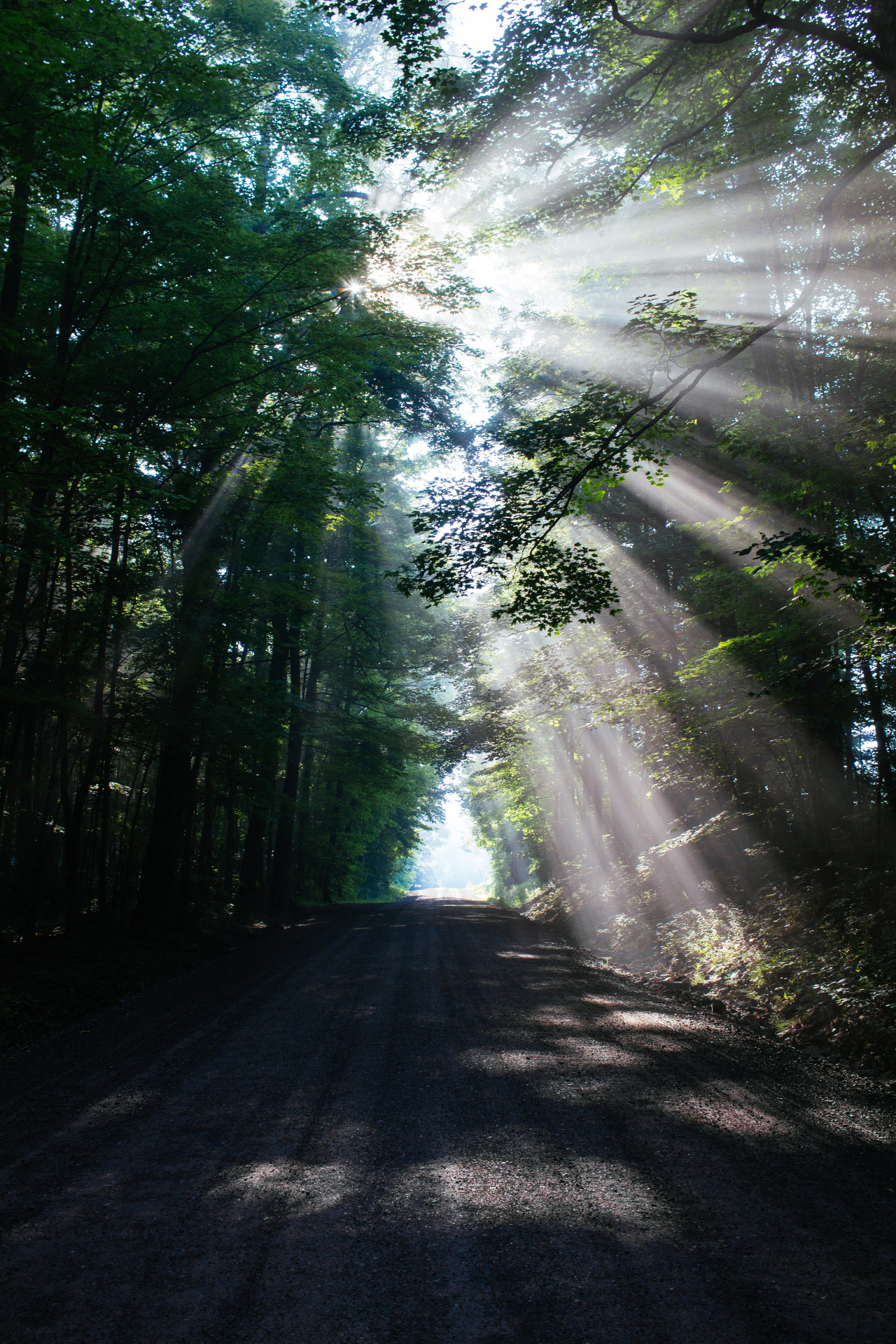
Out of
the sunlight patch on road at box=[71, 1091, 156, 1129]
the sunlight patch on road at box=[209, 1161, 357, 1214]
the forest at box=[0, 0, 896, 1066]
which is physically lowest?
the sunlight patch on road at box=[209, 1161, 357, 1214]

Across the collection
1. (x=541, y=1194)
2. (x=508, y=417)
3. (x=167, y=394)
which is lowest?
(x=541, y=1194)

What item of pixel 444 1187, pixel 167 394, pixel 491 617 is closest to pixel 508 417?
pixel 491 617

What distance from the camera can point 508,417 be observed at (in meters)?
17.9

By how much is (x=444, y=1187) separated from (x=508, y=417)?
55.8 ft

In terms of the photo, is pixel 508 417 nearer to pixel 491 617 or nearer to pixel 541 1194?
pixel 491 617

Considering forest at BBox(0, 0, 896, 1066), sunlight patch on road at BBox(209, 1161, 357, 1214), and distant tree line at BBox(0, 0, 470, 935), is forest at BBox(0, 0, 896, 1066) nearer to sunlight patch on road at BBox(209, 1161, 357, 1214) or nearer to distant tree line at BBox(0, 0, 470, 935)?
distant tree line at BBox(0, 0, 470, 935)

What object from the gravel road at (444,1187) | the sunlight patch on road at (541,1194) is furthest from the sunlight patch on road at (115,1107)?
the sunlight patch on road at (541,1194)

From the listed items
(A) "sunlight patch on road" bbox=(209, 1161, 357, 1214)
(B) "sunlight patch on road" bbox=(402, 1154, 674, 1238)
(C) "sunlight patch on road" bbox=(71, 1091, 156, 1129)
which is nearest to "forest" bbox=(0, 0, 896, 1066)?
(B) "sunlight patch on road" bbox=(402, 1154, 674, 1238)

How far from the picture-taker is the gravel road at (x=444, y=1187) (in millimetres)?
2682

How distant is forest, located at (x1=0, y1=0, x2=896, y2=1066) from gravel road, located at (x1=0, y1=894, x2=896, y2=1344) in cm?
224

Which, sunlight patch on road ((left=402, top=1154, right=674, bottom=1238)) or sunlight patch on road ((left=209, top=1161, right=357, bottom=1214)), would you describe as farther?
sunlight patch on road ((left=209, top=1161, right=357, bottom=1214))

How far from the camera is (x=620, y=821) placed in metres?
22.4

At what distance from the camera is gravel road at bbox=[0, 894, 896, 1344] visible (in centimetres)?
268

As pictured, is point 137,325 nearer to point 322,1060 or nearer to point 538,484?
point 538,484
